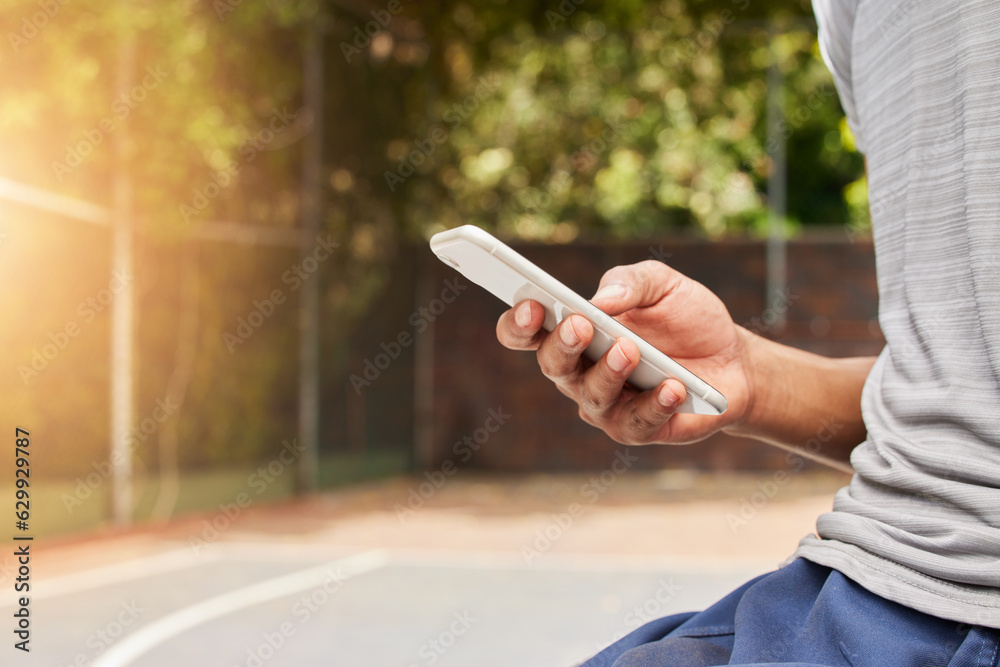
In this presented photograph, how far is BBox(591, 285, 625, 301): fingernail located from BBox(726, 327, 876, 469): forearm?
230 mm

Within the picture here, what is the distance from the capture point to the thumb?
3.45ft

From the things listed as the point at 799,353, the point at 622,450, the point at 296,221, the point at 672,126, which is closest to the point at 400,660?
the point at 799,353

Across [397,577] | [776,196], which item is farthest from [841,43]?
[776,196]

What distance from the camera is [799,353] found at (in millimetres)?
1287

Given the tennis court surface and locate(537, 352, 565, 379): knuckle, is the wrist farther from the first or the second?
the tennis court surface

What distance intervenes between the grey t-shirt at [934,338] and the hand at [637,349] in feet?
0.57

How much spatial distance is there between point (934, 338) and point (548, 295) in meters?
0.39

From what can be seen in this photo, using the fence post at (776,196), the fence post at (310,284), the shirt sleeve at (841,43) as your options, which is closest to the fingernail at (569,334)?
the shirt sleeve at (841,43)

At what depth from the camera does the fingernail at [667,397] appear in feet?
3.32

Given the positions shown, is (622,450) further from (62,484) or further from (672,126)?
(62,484)

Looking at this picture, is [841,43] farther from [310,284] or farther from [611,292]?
[310,284]

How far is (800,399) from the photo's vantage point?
123 centimetres

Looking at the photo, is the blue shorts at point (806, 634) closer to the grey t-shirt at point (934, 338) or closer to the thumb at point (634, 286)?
the grey t-shirt at point (934, 338)

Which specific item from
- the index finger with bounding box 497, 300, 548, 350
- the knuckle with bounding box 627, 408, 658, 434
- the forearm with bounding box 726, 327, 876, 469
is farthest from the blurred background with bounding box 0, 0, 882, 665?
the index finger with bounding box 497, 300, 548, 350
